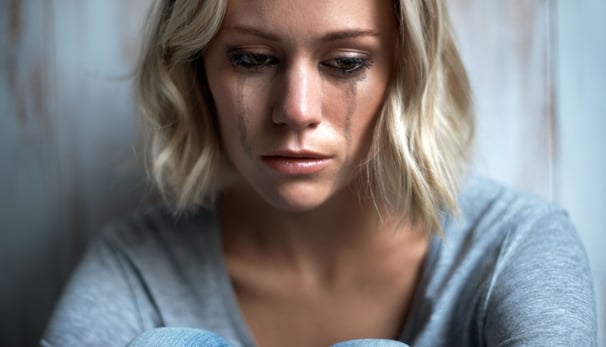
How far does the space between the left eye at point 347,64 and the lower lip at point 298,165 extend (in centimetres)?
14

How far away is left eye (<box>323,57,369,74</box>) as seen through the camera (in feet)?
3.13


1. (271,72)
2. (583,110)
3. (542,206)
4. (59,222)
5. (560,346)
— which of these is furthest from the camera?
(59,222)

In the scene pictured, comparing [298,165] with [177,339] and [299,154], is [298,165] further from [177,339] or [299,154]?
[177,339]

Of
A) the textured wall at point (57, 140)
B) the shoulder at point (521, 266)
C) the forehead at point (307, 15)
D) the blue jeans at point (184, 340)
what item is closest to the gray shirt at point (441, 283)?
the shoulder at point (521, 266)

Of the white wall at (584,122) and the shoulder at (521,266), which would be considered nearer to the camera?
the shoulder at (521,266)

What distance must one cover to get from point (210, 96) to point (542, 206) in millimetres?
607

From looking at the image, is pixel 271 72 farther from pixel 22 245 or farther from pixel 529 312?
pixel 22 245

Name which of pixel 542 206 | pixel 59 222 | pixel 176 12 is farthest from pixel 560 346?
pixel 59 222

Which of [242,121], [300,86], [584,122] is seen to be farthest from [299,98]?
[584,122]

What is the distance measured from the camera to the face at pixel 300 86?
0.92 metres

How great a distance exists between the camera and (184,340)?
2.90 feet

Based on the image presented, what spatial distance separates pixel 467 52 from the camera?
4.68ft

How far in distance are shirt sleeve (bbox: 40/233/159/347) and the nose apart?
44 cm

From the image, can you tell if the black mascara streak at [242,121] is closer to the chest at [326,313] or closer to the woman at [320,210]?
the woman at [320,210]
